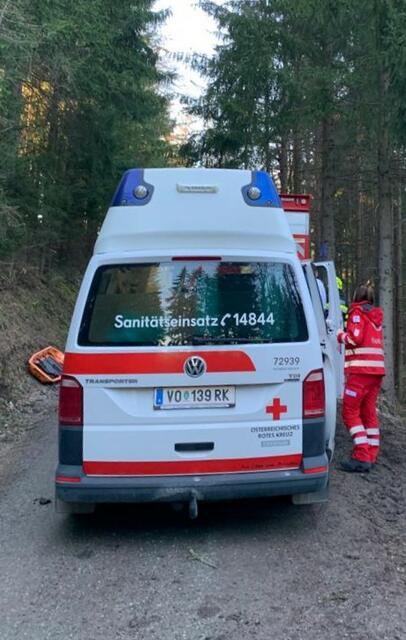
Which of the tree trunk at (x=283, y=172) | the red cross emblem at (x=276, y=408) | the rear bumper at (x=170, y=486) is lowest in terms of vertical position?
the rear bumper at (x=170, y=486)

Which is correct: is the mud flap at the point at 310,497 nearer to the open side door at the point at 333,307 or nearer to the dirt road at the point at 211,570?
the dirt road at the point at 211,570

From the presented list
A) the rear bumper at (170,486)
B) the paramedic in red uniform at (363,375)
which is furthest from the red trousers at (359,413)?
the rear bumper at (170,486)

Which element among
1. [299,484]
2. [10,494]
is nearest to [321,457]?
[299,484]

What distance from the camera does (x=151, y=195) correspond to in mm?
5270

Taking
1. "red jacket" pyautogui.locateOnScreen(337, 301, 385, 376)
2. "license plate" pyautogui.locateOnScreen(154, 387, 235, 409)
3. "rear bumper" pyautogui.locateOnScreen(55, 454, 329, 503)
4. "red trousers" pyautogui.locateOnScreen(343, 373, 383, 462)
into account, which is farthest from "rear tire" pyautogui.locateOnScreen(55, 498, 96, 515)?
"red jacket" pyautogui.locateOnScreen(337, 301, 385, 376)

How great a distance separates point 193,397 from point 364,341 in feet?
9.30

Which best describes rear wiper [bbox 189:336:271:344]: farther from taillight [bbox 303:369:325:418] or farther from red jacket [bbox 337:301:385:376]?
red jacket [bbox 337:301:385:376]

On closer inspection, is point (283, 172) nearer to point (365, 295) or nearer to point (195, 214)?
point (365, 295)

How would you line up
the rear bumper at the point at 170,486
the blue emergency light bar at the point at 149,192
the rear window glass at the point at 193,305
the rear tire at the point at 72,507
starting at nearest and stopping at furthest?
1. the rear bumper at the point at 170,486
2. the rear window glass at the point at 193,305
3. the rear tire at the point at 72,507
4. the blue emergency light bar at the point at 149,192

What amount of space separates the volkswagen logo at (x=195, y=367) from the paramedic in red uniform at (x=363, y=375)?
107 inches

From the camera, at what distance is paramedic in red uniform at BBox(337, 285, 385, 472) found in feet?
22.6

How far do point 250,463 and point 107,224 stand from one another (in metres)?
2.23

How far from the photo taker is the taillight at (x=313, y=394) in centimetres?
487

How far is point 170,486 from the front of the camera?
473 centimetres
